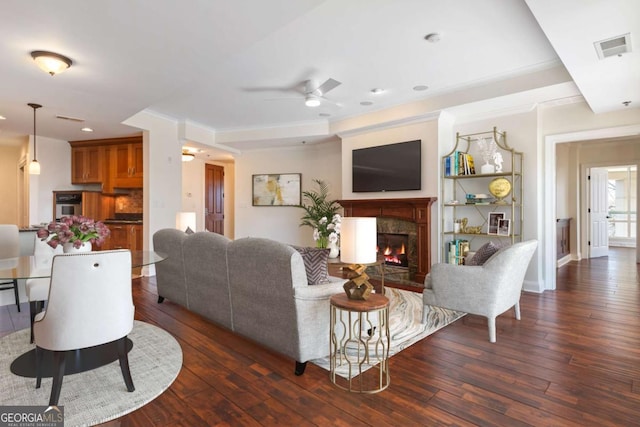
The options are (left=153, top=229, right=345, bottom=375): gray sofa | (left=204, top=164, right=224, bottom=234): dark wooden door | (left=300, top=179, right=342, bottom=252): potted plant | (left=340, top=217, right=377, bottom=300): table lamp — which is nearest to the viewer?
(left=340, top=217, right=377, bottom=300): table lamp

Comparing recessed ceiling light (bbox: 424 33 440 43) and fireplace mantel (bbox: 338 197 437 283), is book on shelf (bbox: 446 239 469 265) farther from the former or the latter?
recessed ceiling light (bbox: 424 33 440 43)

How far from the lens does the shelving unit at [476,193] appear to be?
4.54 metres

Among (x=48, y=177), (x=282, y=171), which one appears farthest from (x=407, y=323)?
(x=48, y=177)

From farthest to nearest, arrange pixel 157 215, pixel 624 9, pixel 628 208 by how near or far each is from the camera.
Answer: pixel 628 208
pixel 157 215
pixel 624 9

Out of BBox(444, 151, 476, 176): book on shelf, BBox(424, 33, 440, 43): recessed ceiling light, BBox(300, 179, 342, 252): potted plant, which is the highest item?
BBox(424, 33, 440, 43): recessed ceiling light

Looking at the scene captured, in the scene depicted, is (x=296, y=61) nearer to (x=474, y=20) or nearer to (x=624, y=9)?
(x=474, y=20)

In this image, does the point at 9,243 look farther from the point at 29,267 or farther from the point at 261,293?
the point at 261,293

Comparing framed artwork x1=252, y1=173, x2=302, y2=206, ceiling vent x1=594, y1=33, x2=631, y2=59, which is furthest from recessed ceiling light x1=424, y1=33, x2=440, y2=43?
framed artwork x1=252, y1=173, x2=302, y2=206

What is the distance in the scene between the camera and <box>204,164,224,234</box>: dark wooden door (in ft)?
27.7

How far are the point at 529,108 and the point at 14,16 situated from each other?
5.26 meters

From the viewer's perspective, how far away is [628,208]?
969 centimetres

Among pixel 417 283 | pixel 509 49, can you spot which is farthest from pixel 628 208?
pixel 509 49

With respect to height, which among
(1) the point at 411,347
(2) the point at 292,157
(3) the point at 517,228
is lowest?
(1) the point at 411,347

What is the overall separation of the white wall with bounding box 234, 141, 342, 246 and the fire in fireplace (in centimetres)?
146
